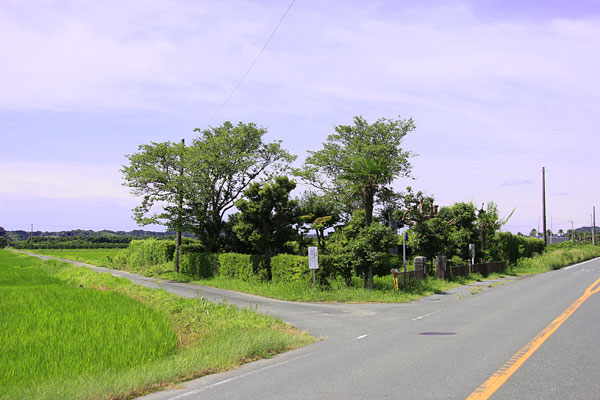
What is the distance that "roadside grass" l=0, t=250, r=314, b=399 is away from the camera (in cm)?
705

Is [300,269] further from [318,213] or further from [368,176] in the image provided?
[318,213]

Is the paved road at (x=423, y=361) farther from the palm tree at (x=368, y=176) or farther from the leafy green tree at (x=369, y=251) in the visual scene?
the palm tree at (x=368, y=176)

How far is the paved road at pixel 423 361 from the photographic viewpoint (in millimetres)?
6633

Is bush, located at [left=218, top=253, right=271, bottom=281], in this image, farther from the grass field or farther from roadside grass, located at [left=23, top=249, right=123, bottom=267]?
roadside grass, located at [left=23, top=249, right=123, bottom=267]

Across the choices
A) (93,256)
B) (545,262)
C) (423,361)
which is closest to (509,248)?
(545,262)

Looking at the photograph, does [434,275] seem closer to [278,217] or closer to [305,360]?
[278,217]

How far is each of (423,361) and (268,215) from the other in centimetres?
1962

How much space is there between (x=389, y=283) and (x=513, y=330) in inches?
462

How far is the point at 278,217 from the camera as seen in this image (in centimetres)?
2762

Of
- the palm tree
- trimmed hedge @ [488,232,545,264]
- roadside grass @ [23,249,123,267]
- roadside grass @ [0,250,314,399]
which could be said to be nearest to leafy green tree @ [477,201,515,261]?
trimmed hedge @ [488,232,545,264]

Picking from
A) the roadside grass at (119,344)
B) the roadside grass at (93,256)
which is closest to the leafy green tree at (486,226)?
the roadside grass at (119,344)

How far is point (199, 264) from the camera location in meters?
32.8

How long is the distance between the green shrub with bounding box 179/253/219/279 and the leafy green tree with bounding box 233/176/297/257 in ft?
15.5

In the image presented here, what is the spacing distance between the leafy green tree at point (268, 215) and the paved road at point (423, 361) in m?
12.0
